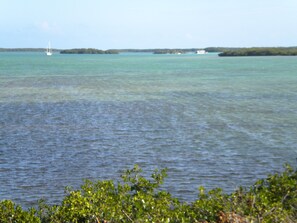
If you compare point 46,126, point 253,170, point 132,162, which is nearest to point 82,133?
point 46,126

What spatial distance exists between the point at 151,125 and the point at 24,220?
1622cm

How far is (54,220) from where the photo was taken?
7.92m

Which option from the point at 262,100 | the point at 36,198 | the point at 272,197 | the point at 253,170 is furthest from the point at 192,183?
the point at 262,100

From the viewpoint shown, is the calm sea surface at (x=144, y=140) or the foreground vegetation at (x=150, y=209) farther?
the calm sea surface at (x=144, y=140)

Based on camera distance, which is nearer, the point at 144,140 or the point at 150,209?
the point at 150,209

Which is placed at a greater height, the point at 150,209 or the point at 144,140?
the point at 150,209

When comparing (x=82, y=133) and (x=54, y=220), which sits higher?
(x=54, y=220)

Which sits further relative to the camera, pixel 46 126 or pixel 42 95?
pixel 42 95

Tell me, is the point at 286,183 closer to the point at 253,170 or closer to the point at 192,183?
the point at 192,183

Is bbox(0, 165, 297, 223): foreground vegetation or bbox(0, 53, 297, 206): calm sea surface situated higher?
bbox(0, 165, 297, 223): foreground vegetation

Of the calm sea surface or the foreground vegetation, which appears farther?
the calm sea surface

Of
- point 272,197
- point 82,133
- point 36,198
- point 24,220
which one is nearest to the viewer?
point 24,220

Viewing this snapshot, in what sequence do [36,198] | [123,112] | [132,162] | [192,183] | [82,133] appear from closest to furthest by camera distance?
[36,198] < [192,183] < [132,162] < [82,133] < [123,112]

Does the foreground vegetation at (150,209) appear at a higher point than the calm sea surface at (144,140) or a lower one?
higher
